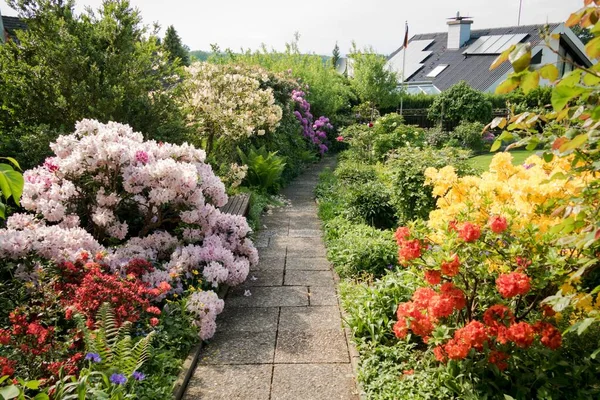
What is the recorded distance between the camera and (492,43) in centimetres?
2861

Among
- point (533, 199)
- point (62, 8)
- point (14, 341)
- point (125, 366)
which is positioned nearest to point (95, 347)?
point (125, 366)

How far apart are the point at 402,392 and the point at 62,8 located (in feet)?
18.7

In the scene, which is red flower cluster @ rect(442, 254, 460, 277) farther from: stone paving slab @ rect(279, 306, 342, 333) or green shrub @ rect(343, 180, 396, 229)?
green shrub @ rect(343, 180, 396, 229)

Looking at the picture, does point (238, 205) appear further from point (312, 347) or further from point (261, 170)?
point (312, 347)

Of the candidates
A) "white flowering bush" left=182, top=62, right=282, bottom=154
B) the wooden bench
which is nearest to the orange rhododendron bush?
the wooden bench

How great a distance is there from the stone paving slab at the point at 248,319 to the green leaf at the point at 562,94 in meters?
3.07

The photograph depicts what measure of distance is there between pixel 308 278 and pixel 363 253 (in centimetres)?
67

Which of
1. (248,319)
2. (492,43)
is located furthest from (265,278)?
(492,43)

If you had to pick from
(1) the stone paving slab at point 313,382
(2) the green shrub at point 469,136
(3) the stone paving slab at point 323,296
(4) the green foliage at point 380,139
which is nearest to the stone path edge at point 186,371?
(1) the stone paving slab at point 313,382

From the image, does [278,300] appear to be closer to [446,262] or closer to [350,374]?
[350,374]

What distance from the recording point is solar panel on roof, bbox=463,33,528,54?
88.4 feet

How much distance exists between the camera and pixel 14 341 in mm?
2799

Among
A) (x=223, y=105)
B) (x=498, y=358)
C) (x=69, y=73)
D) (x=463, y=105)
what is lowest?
(x=498, y=358)

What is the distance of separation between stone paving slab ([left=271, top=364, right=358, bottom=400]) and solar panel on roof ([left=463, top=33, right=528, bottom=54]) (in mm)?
27455
